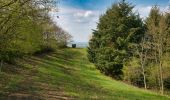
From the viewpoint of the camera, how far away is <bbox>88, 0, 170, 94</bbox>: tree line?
47656mm

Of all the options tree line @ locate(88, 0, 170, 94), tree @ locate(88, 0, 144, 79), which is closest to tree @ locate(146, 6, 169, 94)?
tree line @ locate(88, 0, 170, 94)

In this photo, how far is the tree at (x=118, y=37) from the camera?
186ft

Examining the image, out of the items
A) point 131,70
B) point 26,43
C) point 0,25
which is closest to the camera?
point 0,25

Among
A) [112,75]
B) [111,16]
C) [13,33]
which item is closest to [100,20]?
[111,16]

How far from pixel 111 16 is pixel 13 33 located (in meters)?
36.7

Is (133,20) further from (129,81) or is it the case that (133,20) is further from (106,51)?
(129,81)

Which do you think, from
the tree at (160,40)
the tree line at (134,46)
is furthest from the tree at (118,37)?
the tree at (160,40)

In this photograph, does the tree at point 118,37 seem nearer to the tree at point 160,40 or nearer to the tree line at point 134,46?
the tree line at point 134,46

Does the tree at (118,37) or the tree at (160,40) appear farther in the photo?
the tree at (118,37)

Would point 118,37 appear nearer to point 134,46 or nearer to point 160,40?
point 134,46

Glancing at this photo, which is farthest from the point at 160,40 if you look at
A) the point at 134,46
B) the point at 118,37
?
the point at 118,37

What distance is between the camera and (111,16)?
6009 cm

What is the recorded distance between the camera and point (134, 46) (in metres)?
54.8

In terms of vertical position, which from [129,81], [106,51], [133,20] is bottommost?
[129,81]
